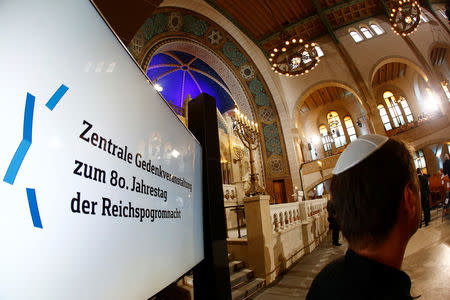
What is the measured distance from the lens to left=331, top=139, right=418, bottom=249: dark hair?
2.16 ft

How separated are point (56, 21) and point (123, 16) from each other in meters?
2.35

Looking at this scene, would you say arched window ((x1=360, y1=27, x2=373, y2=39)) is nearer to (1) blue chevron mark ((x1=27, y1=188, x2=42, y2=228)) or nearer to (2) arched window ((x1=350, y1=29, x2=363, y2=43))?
(2) arched window ((x1=350, y1=29, x2=363, y2=43))

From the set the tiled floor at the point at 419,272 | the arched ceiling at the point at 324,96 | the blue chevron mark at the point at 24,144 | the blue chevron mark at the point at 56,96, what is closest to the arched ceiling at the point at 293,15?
the arched ceiling at the point at 324,96

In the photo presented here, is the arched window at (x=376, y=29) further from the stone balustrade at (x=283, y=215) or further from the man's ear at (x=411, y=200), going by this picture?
the man's ear at (x=411, y=200)

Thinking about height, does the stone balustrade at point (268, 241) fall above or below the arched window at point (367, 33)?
below

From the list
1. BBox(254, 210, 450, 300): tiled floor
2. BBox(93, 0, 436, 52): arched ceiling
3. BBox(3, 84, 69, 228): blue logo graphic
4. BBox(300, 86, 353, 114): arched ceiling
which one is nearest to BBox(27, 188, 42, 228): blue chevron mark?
BBox(3, 84, 69, 228): blue logo graphic

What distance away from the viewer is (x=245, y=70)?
492 inches

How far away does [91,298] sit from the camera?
2.09 ft

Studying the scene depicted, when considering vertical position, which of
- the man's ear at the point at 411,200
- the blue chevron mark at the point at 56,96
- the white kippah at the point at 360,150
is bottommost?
the man's ear at the point at 411,200

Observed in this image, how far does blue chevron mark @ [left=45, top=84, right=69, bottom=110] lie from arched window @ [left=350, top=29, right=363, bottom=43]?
1723 cm

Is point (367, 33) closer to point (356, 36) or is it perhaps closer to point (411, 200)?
point (356, 36)

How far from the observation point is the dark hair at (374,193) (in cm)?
66

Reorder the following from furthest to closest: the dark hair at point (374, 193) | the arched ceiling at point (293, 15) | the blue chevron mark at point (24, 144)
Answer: the arched ceiling at point (293, 15) < the dark hair at point (374, 193) < the blue chevron mark at point (24, 144)

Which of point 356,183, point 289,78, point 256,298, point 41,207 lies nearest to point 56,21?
point 41,207
